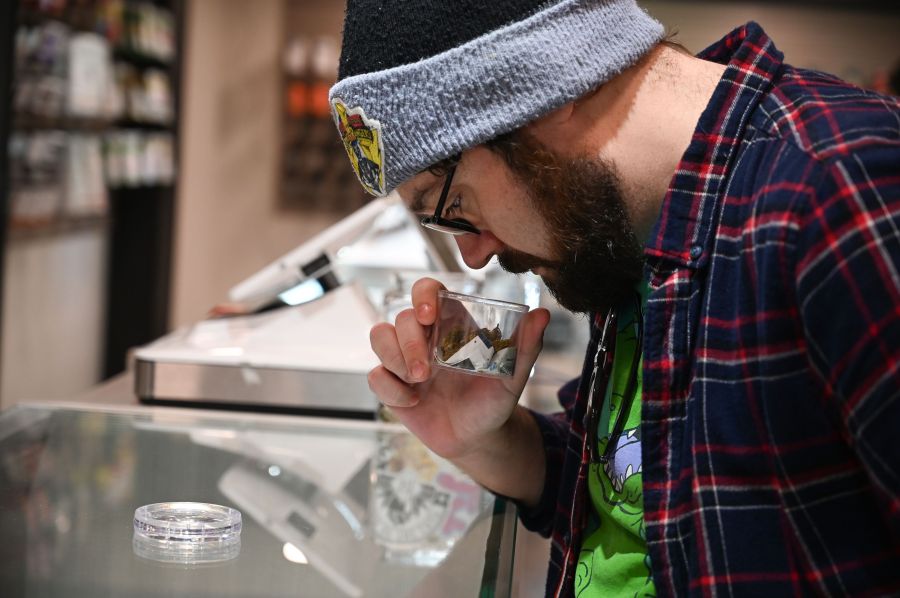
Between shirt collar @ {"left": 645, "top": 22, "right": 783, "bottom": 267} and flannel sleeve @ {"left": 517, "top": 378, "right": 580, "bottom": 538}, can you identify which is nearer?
shirt collar @ {"left": 645, "top": 22, "right": 783, "bottom": 267}

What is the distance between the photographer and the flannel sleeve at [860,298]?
0.78 meters

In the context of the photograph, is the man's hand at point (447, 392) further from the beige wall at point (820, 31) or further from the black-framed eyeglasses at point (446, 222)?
the beige wall at point (820, 31)

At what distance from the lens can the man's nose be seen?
1196mm

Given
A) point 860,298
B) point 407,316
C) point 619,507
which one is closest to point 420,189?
point 407,316

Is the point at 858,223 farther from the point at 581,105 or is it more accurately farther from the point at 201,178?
the point at 201,178

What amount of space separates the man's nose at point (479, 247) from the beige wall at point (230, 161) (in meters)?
5.69

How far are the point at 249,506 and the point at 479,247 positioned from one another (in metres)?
0.41

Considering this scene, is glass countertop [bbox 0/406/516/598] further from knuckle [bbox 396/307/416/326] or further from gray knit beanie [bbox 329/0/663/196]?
gray knit beanie [bbox 329/0/663/196]

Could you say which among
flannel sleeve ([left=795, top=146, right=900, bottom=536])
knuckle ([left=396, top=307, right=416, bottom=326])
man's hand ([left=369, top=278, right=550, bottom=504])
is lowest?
man's hand ([left=369, top=278, right=550, bottom=504])

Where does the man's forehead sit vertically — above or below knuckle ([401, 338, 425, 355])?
above

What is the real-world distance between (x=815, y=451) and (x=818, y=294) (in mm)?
136

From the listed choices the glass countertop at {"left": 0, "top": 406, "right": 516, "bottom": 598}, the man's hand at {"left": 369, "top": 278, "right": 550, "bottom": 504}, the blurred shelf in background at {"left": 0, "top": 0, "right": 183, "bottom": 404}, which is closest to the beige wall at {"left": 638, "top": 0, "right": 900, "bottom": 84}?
the blurred shelf in background at {"left": 0, "top": 0, "right": 183, "bottom": 404}

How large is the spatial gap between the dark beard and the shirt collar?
0.08m

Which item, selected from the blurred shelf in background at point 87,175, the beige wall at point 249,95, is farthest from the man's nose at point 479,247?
the beige wall at point 249,95
